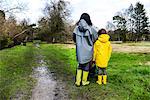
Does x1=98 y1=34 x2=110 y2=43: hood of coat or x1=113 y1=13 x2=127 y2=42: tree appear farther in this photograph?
x1=113 y1=13 x2=127 y2=42: tree

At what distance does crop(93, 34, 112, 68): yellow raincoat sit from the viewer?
9789 mm

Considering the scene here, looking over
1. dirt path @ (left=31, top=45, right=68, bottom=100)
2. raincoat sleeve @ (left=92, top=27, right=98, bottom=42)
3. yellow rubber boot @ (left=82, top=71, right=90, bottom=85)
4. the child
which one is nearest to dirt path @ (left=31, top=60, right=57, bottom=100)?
dirt path @ (left=31, top=45, right=68, bottom=100)

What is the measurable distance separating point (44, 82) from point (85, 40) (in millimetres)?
1763

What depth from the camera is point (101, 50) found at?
9.77 m

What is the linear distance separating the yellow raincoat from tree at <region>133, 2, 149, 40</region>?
85.4 metres

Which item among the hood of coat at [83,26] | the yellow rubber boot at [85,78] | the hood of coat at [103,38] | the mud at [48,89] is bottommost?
the mud at [48,89]

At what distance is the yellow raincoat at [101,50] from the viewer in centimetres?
979

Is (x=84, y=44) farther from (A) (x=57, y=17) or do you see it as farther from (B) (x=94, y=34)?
(A) (x=57, y=17)

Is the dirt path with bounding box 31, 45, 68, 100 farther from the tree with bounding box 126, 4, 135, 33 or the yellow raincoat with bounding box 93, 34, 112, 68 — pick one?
the tree with bounding box 126, 4, 135, 33

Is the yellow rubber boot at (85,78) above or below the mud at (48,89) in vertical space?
above

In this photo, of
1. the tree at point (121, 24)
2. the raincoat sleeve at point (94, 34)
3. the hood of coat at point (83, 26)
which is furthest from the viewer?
the tree at point (121, 24)

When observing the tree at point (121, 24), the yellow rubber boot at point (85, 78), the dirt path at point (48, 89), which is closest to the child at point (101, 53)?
the yellow rubber boot at point (85, 78)

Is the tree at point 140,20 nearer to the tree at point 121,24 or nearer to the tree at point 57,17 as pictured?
the tree at point 121,24

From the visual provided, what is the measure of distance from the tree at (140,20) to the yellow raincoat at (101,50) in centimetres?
8544
